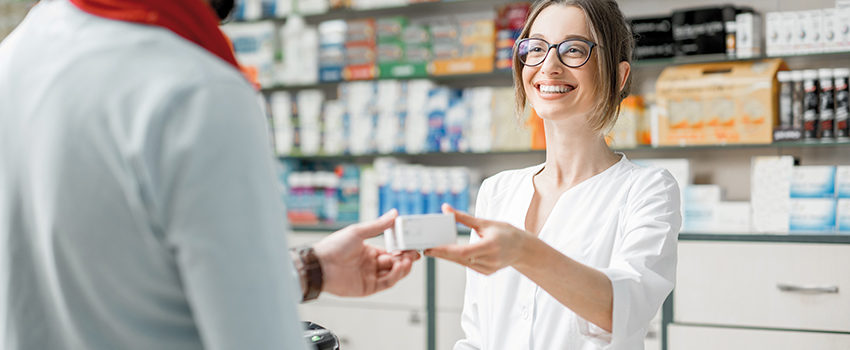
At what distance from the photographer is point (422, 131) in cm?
371

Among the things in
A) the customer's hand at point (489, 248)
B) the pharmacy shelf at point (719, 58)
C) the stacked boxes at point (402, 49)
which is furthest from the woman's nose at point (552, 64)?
the stacked boxes at point (402, 49)

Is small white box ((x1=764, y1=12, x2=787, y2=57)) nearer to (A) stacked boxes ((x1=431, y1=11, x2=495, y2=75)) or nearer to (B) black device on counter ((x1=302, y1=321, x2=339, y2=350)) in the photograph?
(A) stacked boxes ((x1=431, y1=11, x2=495, y2=75))

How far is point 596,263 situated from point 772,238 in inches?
68.8

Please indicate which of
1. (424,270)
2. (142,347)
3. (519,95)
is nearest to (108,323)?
(142,347)

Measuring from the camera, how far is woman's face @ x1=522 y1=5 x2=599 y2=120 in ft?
5.04

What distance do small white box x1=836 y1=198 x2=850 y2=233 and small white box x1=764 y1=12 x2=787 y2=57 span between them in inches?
26.4

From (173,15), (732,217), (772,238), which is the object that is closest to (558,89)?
(173,15)

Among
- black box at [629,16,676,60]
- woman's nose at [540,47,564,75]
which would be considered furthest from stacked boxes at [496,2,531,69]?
woman's nose at [540,47,564,75]

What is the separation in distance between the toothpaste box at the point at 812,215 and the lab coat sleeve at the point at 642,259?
181 centimetres

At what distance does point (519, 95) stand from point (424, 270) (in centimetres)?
182

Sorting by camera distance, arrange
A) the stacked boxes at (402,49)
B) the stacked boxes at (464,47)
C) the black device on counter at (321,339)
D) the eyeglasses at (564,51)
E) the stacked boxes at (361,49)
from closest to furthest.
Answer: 1. the black device on counter at (321,339)
2. the eyeglasses at (564,51)
3. the stacked boxes at (464,47)
4. the stacked boxes at (402,49)
5. the stacked boxes at (361,49)

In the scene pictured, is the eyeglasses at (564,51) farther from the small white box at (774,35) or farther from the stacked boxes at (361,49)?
the stacked boxes at (361,49)

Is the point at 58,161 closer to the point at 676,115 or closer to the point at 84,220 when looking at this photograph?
the point at 84,220

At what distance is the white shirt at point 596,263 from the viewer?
132 centimetres
